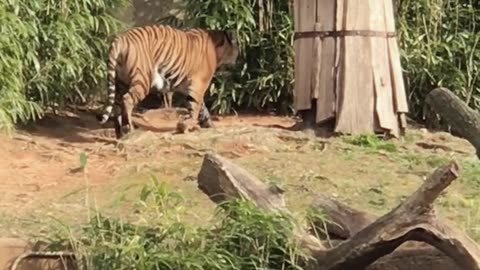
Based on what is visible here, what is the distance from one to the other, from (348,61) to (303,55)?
35 cm

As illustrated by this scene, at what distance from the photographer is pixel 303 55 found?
804cm

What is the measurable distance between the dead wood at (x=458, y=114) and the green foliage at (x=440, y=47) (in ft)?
19.1

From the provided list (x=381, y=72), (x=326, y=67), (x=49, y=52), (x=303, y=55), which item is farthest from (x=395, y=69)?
(x=49, y=52)

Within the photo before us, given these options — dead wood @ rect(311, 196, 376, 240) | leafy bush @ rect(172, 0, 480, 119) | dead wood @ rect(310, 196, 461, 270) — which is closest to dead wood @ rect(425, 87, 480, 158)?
dead wood @ rect(310, 196, 461, 270)

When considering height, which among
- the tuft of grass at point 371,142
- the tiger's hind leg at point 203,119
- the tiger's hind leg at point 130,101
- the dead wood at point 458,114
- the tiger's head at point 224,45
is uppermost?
the dead wood at point 458,114

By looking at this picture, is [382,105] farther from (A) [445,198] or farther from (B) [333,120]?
(A) [445,198]

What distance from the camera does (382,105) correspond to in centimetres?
794

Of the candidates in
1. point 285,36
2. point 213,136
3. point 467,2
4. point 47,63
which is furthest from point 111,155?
point 467,2

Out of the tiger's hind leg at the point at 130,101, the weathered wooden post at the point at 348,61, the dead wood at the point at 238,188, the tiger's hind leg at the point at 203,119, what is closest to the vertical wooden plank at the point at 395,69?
the weathered wooden post at the point at 348,61

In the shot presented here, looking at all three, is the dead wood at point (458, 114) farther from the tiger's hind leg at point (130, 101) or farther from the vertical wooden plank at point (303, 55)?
the tiger's hind leg at point (130, 101)

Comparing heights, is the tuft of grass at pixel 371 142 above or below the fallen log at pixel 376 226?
below

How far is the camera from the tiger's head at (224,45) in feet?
30.8

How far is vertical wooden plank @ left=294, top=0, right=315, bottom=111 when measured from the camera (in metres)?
7.95

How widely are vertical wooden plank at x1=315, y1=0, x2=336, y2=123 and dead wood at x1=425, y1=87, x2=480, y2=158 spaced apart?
3864 millimetres
